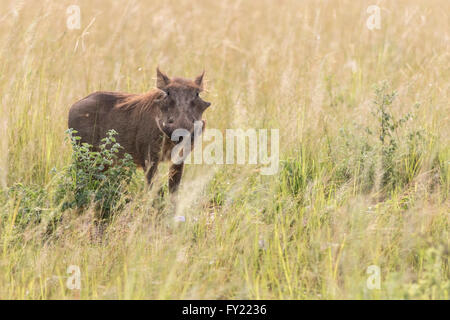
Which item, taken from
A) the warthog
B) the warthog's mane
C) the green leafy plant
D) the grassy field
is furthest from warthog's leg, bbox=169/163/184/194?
the warthog's mane

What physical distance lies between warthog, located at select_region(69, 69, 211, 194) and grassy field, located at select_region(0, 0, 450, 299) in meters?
0.24

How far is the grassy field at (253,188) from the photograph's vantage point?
3561 millimetres

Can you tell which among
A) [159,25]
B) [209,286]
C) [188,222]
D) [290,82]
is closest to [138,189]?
[188,222]

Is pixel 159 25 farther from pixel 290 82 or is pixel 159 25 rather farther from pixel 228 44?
pixel 290 82

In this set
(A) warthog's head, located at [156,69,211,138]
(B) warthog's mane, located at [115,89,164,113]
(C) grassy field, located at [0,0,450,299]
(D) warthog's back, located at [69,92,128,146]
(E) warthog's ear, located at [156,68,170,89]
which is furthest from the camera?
(D) warthog's back, located at [69,92,128,146]

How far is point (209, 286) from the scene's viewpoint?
11.6 feet

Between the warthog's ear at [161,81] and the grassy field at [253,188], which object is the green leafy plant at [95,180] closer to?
the grassy field at [253,188]

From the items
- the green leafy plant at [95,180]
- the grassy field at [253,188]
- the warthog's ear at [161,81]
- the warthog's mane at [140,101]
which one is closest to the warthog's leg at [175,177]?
the grassy field at [253,188]

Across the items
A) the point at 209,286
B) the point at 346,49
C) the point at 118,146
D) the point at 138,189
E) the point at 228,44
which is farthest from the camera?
the point at 346,49

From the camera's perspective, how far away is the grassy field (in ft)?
11.7

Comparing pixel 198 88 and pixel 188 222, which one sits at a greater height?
pixel 198 88

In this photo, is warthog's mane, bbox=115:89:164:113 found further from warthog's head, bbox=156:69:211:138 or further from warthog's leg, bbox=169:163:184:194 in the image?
warthog's leg, bbox=169:163:184:194

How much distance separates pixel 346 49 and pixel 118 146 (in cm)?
444
